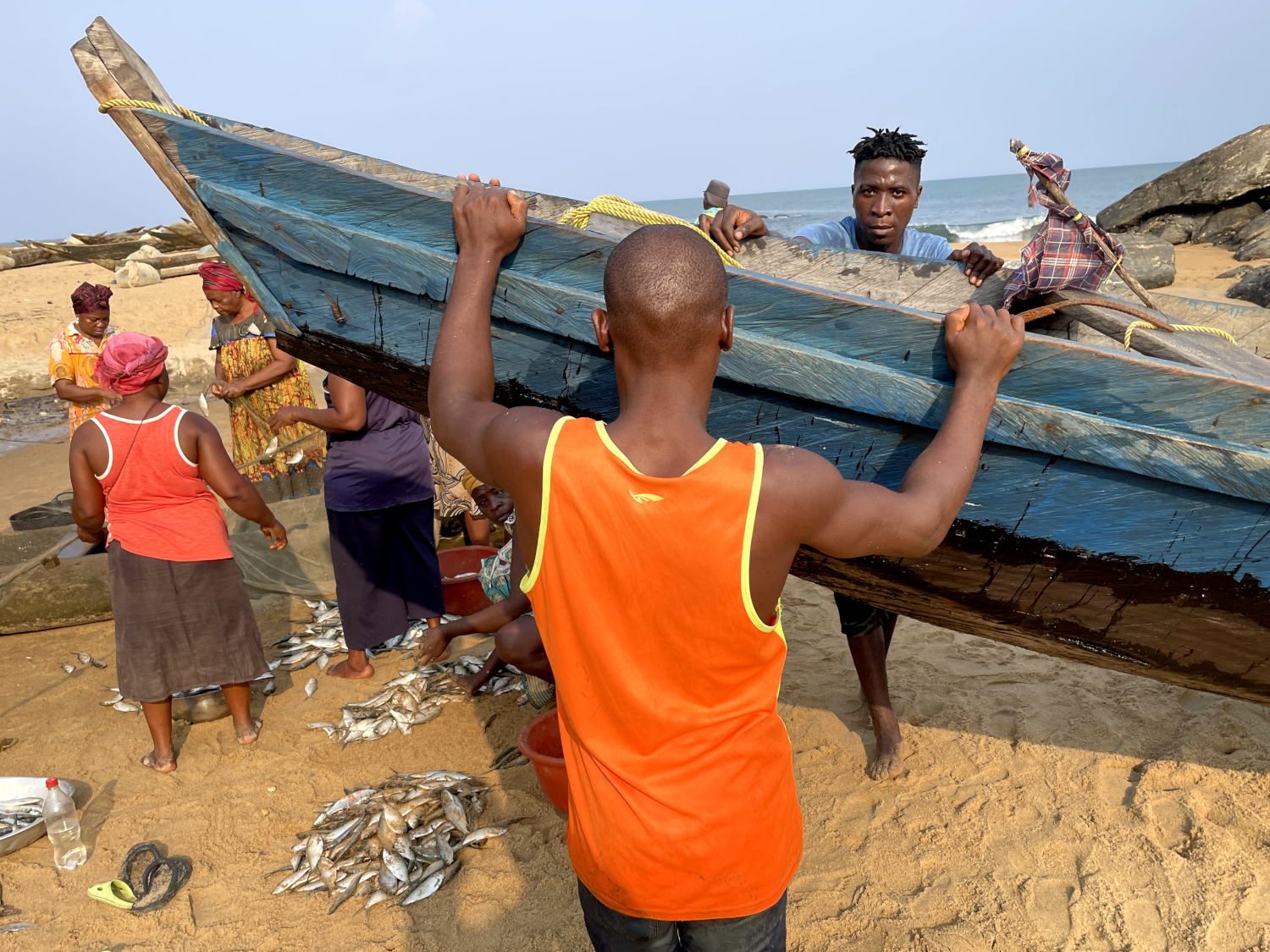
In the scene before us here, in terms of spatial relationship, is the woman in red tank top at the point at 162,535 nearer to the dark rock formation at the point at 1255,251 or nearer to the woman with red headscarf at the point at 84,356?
the woman with red headscarf at the point at 84,356

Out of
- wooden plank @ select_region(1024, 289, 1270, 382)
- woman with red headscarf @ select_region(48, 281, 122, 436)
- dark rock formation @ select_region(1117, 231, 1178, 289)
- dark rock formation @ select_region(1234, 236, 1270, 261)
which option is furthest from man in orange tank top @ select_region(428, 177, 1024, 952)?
dark rock formation @ select_region(1234, 236, 1270, 261)

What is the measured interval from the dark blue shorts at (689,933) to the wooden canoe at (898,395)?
4.32 ft

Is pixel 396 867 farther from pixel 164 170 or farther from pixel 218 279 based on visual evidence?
pixel 218 279

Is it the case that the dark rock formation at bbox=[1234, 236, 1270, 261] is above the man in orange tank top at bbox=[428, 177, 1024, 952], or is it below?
above

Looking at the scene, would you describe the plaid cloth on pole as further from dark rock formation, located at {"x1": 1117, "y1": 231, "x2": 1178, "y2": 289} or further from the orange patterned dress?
dark rock formation, located at {"x1": 1117, "y1": 231, "x2": 1178, "y2": 289}

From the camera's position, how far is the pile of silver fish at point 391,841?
305 centimetres

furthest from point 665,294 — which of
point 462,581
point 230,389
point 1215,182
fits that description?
point 1215,182

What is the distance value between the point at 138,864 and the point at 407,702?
1350mm

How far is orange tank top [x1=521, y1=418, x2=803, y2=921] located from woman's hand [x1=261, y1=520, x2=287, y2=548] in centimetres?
295

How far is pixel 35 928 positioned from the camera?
295cm

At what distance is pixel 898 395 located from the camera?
2.33 m

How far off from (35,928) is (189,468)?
1826 millimetres

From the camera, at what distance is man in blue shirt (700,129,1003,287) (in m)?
3.63

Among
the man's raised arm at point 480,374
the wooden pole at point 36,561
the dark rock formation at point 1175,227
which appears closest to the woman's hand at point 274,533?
the wooden pole at point 36,561
